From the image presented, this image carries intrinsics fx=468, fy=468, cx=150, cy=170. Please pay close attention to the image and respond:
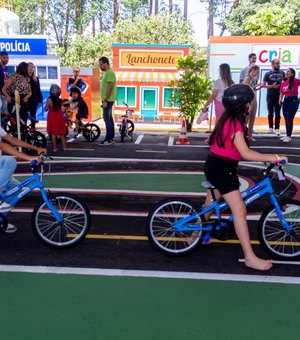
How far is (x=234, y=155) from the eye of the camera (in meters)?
4.49

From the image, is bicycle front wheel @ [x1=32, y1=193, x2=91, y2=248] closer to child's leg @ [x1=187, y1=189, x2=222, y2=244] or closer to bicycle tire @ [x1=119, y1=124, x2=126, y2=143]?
child's leg @ [x1=187, y1=189, x2=222, y2=244]

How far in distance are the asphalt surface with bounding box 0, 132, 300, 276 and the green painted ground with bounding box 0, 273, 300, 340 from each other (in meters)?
0.37

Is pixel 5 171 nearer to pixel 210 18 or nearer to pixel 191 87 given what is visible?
pixel 191 87

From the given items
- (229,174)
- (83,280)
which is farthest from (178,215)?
(83,280)

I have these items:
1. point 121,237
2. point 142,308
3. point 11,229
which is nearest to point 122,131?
point 11,229

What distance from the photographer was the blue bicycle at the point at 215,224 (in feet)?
15.6

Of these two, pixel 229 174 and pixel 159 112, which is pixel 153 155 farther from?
pixel 159 112

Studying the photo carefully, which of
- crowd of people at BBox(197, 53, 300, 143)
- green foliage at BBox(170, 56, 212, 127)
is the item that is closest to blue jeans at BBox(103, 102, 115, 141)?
crowd of people at BBox(197, 53, 300, 143)

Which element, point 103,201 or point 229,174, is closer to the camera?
point 229,174

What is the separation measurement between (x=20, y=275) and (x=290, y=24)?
27472 mm

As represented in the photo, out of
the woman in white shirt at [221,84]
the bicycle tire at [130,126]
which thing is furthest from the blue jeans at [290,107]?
the bicycle tire at [130,126]

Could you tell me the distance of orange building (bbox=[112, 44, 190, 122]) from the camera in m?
22.9

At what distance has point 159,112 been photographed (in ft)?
75.9

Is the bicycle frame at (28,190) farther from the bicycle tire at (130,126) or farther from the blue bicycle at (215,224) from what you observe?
the bicycle tire at (130,126)
